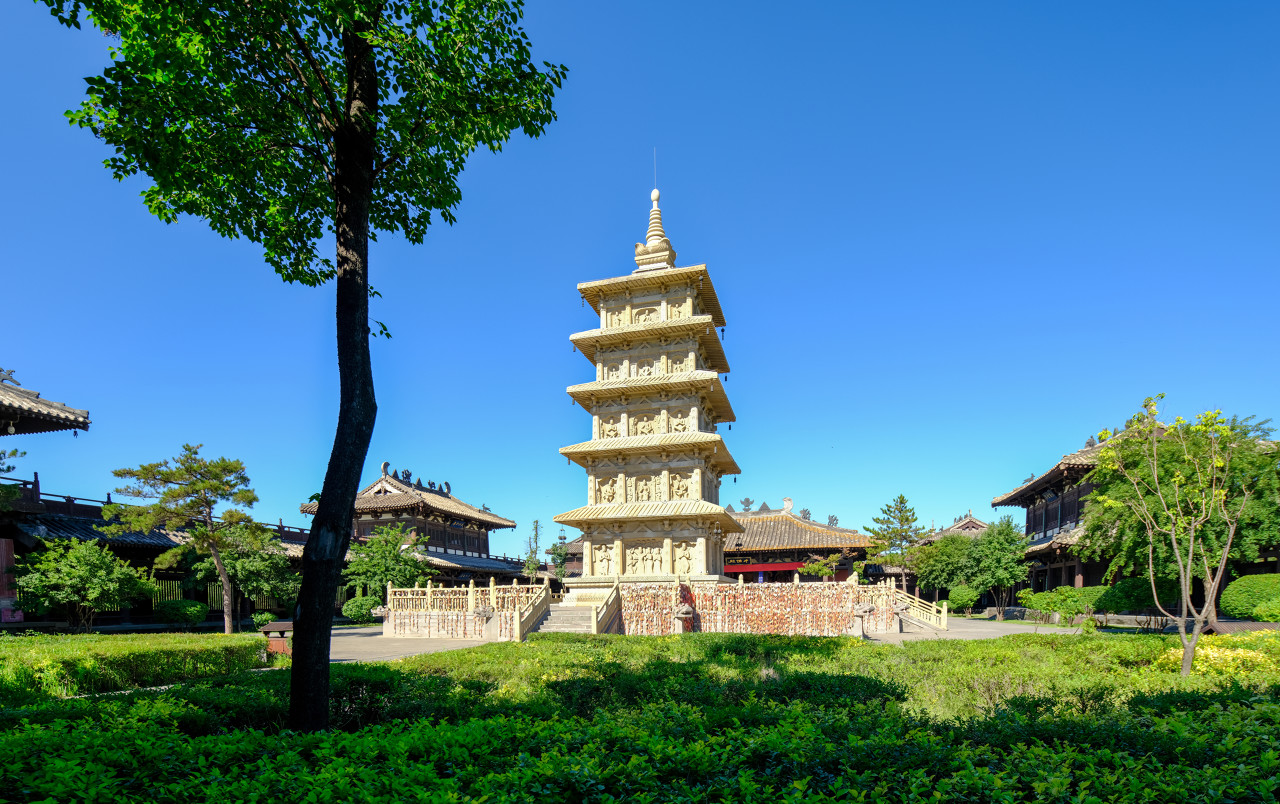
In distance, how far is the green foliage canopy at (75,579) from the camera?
20656 mm

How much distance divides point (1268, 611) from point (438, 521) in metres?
39.0

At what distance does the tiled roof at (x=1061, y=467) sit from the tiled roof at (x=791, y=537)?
911 cm

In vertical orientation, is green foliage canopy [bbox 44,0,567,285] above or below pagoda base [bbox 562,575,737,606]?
above

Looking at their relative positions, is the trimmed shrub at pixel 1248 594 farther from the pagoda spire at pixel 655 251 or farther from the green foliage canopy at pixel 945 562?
the pagoda spire at pixel 655 251

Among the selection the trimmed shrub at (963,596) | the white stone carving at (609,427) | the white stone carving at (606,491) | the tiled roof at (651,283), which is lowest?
the trimmed shrub at (963,596)

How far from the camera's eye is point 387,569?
3191 centimetres

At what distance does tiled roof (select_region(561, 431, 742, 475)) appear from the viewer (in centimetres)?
2627

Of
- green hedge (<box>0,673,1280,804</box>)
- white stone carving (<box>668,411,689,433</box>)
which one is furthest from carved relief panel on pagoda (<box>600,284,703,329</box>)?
green hedge (<box>0,673,1280,804</box>)

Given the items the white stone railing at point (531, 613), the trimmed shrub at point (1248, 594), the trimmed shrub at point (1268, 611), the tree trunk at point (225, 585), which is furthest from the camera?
the tree trunk at point (225, 585)

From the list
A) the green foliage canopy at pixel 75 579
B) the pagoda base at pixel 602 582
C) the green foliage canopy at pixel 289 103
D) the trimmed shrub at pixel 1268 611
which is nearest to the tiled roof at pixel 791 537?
the pagoda base at pixel 602 582

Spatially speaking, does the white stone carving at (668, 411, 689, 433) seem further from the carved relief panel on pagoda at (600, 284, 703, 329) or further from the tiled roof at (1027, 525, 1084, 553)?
the tiled roof at (1027, 525, 1084, 553)

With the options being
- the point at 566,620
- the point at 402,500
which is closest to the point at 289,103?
the point at 566,620

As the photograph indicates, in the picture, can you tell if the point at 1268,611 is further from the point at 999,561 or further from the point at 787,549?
the point at 787,549

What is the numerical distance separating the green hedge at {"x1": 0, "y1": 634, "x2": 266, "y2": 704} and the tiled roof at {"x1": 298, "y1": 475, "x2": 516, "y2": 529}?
25.5 metres
